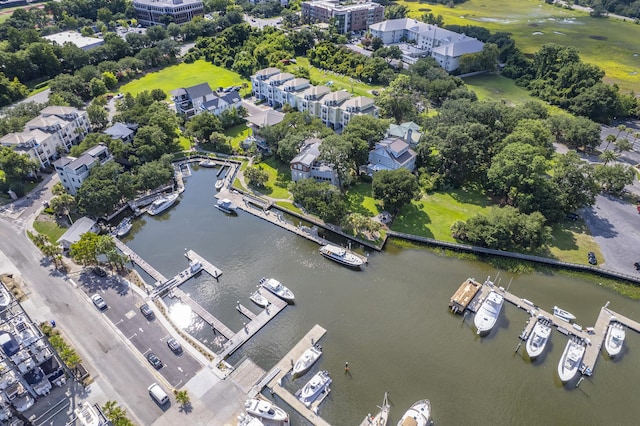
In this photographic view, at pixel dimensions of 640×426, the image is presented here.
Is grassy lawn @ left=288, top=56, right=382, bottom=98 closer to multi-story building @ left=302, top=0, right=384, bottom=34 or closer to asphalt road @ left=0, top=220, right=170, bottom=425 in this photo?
multi-story building @ left=302, top=0, right=384, bottom=34

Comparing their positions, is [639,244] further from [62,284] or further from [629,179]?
[62,284]

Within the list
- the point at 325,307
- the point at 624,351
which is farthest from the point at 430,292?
the point at 624,351

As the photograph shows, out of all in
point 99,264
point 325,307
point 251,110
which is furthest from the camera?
point 251,110

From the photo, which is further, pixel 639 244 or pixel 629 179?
pixel 629 179

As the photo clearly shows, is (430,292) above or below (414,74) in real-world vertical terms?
below

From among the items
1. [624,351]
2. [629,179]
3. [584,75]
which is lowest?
[624,351]

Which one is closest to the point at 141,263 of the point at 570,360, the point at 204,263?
the point at 204,263

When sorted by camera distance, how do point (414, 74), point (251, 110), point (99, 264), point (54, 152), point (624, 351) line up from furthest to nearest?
point (414, 74)
point (251, 110)
point (54, 152)
point (99, 264)
point (624, 351)
